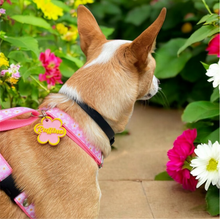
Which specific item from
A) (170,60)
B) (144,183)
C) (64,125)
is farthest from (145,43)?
(170,60)

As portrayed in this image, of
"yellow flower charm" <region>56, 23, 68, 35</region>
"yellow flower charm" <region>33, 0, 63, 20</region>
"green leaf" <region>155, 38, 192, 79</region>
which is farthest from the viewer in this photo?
"green leaf" <region>155, 38, 192, 79</region>

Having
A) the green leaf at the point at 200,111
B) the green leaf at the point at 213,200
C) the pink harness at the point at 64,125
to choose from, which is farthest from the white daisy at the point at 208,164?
the pink harness at the point at 64,125

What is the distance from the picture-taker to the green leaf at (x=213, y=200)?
3.00 meters

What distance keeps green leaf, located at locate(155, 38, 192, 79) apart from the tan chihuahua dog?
87.9 inches

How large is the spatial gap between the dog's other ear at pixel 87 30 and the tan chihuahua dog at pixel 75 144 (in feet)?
0.51

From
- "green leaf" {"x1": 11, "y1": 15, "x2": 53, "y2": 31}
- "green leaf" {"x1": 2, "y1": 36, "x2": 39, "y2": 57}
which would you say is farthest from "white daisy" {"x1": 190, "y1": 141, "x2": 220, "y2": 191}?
"green leaf" {"x1": 11, "y1": 15, "x2": 53, "y2": 31}

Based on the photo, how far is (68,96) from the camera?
2.43 metres

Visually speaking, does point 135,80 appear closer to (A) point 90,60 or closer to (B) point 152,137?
(A) point 90,60

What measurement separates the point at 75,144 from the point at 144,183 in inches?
53.5

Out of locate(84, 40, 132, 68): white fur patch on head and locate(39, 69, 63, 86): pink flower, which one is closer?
locate(84, 40, 132, 68): white fur patch on head

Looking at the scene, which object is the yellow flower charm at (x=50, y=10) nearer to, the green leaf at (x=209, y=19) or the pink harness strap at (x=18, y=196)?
the green leaf at (x=209, y=19)

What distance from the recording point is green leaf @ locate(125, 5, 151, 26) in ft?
18.6

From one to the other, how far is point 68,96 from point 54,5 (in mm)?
1559

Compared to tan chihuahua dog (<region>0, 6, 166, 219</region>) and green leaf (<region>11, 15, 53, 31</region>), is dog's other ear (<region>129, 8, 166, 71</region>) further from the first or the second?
green leaf (<region>11, 15, 53, 31</region>)
